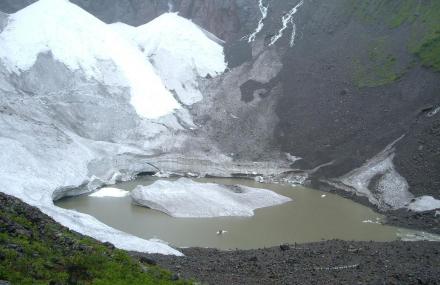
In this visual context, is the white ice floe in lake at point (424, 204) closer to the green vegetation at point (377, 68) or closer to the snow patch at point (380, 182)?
the snow patch at point (380, 182)

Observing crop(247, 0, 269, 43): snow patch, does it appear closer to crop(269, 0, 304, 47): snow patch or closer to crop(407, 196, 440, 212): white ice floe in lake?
→ crop(269, 0, 304, 47): snow patch

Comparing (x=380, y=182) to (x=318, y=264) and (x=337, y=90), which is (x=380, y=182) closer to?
(x=337, y=90)

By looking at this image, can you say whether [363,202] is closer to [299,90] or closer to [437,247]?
[437,247]

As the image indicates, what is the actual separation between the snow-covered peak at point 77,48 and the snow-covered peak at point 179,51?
7.13 ft

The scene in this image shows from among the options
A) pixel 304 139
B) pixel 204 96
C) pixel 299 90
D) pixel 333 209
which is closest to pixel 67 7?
pixel 204 96

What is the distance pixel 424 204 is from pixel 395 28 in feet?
91.4

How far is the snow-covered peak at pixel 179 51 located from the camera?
55.4m

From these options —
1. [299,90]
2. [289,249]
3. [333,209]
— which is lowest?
[289,249]

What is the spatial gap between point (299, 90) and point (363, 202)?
19249mm

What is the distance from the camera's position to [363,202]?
106 feet

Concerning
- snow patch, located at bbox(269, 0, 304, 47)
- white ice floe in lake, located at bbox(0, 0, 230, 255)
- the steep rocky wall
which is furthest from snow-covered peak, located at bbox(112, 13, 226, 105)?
snow patch, located at bbox(269, 0, 304, 47)

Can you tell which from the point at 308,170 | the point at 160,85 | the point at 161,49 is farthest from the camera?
the point at 161,49

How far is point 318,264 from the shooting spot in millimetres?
17609

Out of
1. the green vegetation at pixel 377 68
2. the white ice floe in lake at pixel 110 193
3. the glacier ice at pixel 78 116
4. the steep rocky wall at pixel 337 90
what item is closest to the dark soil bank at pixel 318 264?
the steep rocky wall at pixel 337 90
